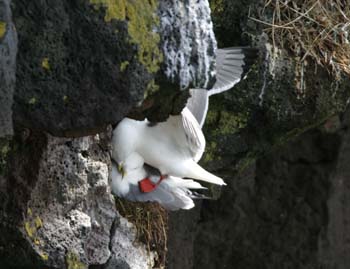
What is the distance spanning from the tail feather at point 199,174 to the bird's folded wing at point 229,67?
21 centimetres

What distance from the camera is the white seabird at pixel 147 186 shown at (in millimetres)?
2568

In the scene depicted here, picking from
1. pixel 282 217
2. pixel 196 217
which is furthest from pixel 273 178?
pixel 196 217

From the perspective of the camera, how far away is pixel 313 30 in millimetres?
2672

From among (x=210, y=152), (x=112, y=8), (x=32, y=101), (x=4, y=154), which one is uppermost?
(x=112, y=8)

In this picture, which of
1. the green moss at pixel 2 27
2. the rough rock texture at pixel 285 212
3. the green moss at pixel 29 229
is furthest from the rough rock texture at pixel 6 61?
the rough rock texture at pixel 285 212

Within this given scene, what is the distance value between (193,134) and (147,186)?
27 cm

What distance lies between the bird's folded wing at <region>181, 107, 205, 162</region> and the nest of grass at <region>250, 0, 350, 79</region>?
0.30 m

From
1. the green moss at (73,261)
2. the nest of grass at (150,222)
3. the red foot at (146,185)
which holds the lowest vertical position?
the nest of grass at (150,222)

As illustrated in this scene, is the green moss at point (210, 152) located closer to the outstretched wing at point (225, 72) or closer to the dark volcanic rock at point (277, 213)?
the outstretched wing at point (225, 72)

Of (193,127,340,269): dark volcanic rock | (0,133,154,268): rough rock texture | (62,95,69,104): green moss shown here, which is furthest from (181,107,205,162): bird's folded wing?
(193,127,340,269): dark volcanic rock

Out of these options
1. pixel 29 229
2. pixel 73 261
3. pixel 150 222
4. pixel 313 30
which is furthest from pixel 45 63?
pixel 313 30

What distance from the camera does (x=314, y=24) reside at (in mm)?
2680

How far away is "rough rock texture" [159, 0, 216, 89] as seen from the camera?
140 centimetres

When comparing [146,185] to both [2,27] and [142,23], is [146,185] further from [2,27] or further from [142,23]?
[2,27]
